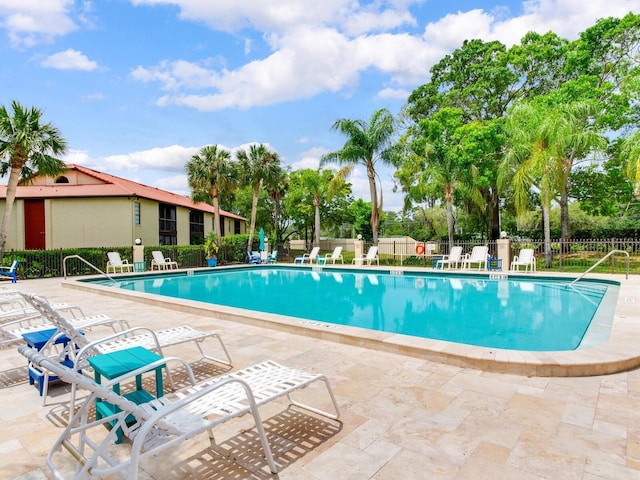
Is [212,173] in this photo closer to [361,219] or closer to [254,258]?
[254,258]

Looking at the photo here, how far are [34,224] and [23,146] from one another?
35.1 feet

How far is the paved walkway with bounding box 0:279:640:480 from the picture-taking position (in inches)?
96.2

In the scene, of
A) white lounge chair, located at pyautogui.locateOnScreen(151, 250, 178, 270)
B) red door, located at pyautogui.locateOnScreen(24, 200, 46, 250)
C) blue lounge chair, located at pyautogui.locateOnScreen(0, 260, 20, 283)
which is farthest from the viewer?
red door, located at pyautogui.locateOnScreen(24, 200, 46, 250)

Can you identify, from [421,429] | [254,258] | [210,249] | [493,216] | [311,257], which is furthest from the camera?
[493,216]

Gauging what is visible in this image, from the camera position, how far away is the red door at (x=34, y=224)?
23844mm

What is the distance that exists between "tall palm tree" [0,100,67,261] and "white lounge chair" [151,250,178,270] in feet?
17.5

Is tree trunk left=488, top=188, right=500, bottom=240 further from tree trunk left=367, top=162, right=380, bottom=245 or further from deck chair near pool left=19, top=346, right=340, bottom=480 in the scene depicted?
deck chair near pool left=19, top=346, right=340, bottom=480

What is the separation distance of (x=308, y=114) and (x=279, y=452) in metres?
17.0

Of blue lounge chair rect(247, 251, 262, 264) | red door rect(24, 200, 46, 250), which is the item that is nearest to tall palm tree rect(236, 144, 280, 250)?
blue lounge chair rect(247, 251, 262, 264)

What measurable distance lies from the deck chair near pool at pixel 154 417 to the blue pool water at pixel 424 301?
4.63m

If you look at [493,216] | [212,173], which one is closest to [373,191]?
[493,216]

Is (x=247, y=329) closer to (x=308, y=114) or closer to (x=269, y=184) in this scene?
(x=308, y=114)

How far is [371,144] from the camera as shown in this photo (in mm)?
21562

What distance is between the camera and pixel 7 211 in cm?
1575
